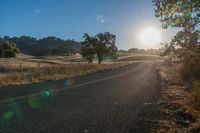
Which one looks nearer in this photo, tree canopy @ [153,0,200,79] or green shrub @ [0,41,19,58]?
tree canopy @ [153,0,200,79]

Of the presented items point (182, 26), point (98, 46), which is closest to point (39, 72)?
point (182, 26)

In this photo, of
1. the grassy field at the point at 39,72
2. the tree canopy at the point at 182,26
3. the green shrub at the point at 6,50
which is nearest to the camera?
the tree canopy at the point at 182,26

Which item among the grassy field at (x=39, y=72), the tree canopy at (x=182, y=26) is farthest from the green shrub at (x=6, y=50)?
the tree canopy at (x=182, y=26)

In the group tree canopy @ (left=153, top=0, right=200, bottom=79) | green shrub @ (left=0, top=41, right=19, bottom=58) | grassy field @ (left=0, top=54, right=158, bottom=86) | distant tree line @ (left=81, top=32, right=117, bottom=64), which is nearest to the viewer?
tree canopy @ (left=153, top=0, right=200, bottom=79)

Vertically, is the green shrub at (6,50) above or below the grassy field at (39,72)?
above

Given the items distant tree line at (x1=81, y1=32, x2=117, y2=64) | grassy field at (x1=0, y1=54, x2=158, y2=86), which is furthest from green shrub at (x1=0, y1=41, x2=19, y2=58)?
grassy field at (x1=0, y1=54, x2=158, y2=86)

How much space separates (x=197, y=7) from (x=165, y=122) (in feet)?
12.1

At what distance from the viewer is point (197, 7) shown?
37.1 ft

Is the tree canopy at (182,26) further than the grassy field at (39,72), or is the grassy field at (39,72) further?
the grassy field at (39,72)

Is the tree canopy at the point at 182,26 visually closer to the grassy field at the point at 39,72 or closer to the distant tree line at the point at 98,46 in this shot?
the grassy field at the point at 39,72

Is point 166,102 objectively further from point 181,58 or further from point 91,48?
point 91,48

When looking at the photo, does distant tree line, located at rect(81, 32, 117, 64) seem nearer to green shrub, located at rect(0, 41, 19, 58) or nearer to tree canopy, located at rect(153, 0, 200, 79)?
green shrub, located at rect(0, 41, 19, 58)

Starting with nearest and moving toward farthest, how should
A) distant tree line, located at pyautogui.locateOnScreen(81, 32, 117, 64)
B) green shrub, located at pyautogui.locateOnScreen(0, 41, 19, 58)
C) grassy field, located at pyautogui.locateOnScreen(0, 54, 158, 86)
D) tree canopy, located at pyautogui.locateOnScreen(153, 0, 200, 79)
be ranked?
1. tree canopy, located at pyautogui.locateOnScreen(153, 0, 200, 79)
2. grassy field, located at pyautogui.locateOnScreen(0, 54, 158, 86)
3. distant tree line, located at pyautogui.locateOnScreen(81, 32, 117, 64)
4. green shrub, located at pyautogui.locateOnScreen(0, 41, 19, 58)

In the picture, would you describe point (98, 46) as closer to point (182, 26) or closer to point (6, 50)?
point (6, 50)
